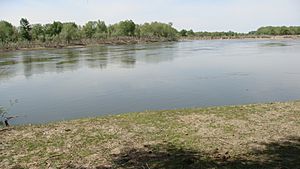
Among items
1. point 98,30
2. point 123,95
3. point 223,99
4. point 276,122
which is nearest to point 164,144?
point 276,122

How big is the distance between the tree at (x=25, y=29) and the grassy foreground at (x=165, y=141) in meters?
81.4

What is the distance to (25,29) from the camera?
86.3 m

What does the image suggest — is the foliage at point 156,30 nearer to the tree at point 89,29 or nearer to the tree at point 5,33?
the tree at point 89,29

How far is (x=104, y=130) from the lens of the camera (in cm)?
824

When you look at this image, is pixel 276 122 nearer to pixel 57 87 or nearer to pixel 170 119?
pixel 170 119

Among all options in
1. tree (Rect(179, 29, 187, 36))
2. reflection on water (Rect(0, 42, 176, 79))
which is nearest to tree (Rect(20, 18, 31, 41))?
reflection on water (Rect(0, 42, 176, 79))

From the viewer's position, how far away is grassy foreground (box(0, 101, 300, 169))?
6.10 meters

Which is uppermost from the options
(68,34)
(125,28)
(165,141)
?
(125,28)

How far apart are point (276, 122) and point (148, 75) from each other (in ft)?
51.6

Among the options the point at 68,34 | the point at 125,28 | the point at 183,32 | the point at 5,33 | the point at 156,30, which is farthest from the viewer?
the point at 183,32

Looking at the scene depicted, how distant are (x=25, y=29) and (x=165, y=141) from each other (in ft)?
286

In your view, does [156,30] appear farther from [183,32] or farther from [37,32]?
[37,32]

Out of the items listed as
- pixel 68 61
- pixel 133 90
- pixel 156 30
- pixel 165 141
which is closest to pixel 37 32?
pixel 156 30

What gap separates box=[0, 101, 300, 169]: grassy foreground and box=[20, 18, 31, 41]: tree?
81423 mm
